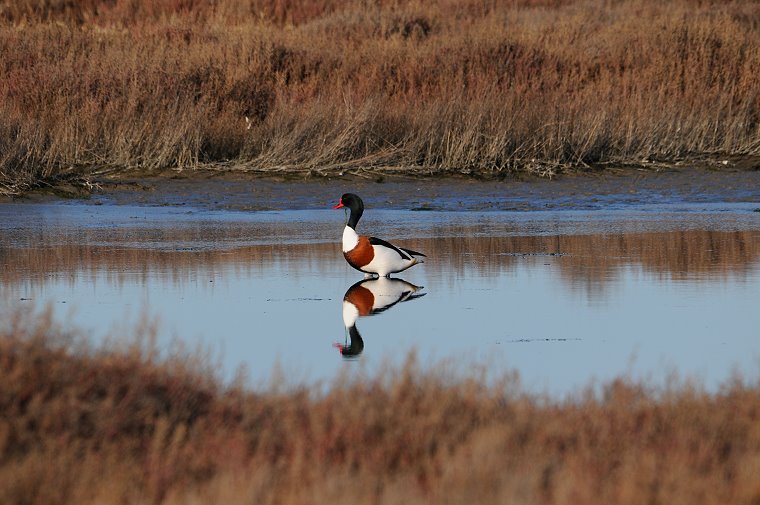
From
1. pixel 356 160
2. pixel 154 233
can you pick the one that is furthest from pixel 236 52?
pixel 154 233

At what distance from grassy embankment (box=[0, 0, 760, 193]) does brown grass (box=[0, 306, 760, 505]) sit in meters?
12.3

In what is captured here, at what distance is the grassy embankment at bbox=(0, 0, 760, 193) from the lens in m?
19.3

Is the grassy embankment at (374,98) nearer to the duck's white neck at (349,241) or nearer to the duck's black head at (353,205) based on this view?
the duck's black head at (353,205)

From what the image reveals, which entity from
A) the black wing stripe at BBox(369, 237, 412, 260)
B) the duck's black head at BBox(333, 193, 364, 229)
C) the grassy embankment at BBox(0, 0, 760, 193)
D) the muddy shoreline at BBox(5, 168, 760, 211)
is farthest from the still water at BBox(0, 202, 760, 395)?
the grassy embankment at BBox(0, 0, 760, 193)

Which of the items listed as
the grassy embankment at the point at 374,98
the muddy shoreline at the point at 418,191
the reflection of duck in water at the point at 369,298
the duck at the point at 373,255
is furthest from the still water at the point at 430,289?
the grassy embankment at the point at 374,98

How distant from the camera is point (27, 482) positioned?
4824mm

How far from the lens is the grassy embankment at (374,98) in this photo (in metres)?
19.3

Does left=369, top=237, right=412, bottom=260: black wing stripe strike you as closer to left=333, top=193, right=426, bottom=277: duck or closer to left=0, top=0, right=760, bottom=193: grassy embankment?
left=333, top=193, right=426, bottom=277: duck

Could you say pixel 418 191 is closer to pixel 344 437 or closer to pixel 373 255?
pixel 373 255

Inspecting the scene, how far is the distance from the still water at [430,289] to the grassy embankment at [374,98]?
2871 mm

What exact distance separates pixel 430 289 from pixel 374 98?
10.5m

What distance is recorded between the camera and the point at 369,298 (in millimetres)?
10234

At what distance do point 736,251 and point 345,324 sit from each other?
495 cm

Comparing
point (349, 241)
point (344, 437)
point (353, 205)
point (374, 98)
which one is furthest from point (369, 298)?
point (374, 98)
